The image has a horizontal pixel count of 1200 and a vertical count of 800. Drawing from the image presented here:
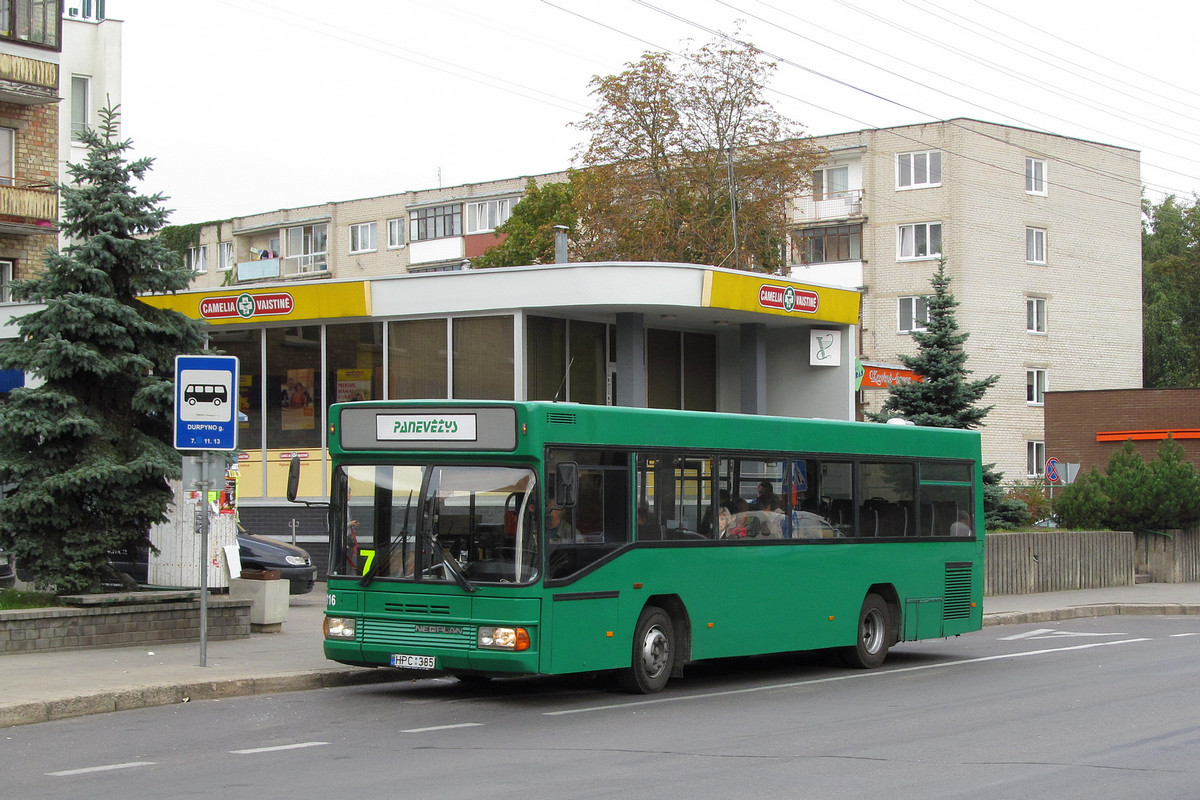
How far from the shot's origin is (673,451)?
13.6 meters

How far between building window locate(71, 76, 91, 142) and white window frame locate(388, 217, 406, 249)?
1149 inches

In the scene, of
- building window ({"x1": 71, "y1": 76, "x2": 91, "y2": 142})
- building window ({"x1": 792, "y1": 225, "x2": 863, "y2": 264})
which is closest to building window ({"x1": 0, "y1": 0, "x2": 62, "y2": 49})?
building window ({"x1": 71, "y1": 76, "x2": 91, "y2": 142})

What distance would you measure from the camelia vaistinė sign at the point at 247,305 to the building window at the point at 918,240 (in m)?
32.8

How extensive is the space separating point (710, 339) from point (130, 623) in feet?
55.2

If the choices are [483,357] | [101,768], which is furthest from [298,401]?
[101,768]

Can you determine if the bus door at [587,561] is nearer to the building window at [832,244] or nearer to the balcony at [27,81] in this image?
the balcony at [27,81]

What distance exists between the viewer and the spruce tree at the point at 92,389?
15648mm

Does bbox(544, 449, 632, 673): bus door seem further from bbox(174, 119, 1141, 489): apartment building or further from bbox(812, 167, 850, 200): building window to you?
bbox(812, 167, 850, 200): building window

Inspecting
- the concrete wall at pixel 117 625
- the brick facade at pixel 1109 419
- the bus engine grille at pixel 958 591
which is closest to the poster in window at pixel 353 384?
the concrete wall at pixel 117 625

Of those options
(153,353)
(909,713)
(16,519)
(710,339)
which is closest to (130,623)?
(16,519)

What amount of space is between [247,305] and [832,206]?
113ft

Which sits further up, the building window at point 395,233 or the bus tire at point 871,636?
the building window at point 395,233

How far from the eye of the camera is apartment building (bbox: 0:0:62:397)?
1495 inches

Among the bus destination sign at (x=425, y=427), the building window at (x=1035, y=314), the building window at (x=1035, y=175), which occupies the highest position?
the building window at (x=1035, y=175)
